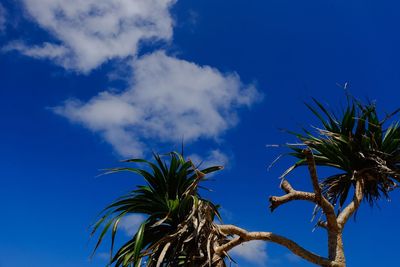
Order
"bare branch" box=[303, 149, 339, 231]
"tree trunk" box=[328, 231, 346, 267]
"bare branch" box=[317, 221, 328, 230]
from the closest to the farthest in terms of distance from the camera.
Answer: "tree trunk" box=[328, 231, 346, 267]
"bare branch" box=[303, 149, 339, 231]
"bare branch" box=[317, 221, 328, 230]

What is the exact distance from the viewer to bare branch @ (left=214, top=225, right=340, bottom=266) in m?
9.10

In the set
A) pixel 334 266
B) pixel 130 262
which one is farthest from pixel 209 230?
pixel 334 266

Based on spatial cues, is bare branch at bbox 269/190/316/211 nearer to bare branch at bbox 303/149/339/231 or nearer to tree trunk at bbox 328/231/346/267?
bare branch at bbox 303/149/339/231

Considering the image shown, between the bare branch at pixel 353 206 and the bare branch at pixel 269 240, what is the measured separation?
860 mm

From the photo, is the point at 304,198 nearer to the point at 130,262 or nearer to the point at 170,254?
the point at 170,254

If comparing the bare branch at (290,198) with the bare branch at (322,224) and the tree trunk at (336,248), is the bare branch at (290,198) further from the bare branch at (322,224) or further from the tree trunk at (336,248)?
the tree trunk at (336,248)

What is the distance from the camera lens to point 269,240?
9531 mm

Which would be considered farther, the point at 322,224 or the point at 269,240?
the point at 322,224

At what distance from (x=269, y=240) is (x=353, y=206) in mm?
1647

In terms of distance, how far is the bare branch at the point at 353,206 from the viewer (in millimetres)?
9680

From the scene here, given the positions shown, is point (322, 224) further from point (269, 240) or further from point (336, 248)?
point (269, 240)

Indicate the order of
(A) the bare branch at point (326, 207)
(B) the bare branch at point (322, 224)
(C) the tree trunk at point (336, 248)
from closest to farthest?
(C) the tree trunk at point (336, 248)
(A) the bare branch at point (326, 207)
(B) the bare branch at point (322, 224)

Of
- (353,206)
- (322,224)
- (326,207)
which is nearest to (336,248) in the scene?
(322,224)

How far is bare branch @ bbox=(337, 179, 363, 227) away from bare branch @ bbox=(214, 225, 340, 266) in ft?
2.82
